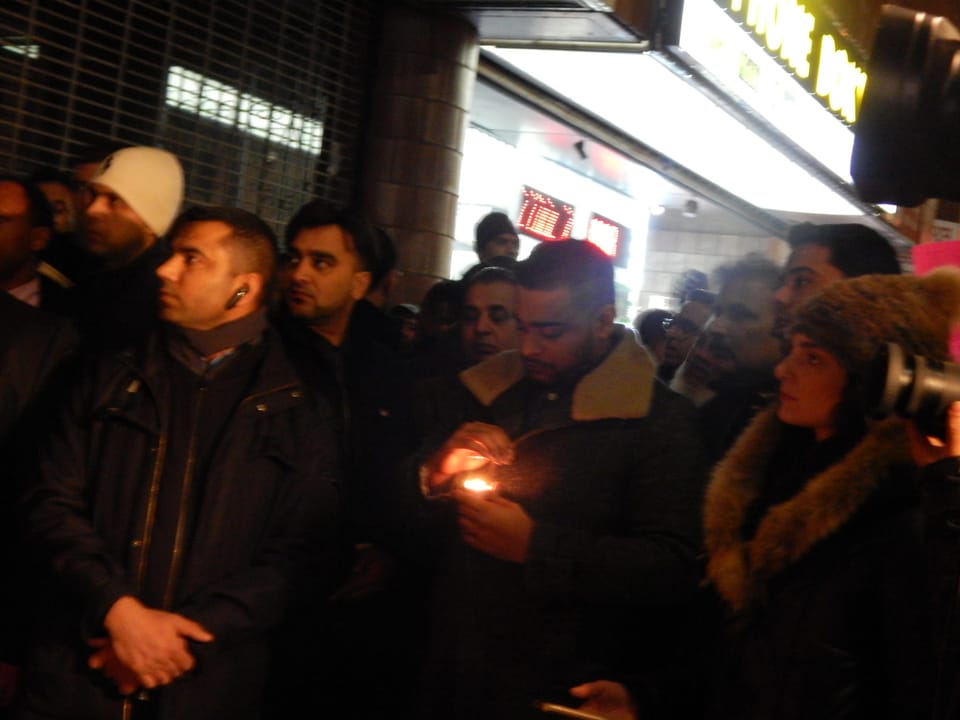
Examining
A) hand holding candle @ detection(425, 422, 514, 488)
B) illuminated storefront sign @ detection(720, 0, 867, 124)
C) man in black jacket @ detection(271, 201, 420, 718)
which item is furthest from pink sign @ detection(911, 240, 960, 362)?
illuminated storefront sign @ detection(720, 0, 867, 124)

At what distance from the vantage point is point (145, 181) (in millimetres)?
4605

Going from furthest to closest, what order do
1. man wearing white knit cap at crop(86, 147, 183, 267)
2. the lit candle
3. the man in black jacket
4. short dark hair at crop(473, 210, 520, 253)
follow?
short dark hair at crop(473, 210, 520, 253) < man wearing white knit cap at crop(86, 147, 183, 267) < the man in black jacket < the lit candle

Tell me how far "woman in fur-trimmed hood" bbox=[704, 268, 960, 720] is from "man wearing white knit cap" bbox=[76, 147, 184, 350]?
2.13 metres

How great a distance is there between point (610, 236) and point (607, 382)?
11.9m

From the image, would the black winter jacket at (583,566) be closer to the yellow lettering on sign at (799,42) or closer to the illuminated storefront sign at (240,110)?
the illuminated storefront sign at (240,110)

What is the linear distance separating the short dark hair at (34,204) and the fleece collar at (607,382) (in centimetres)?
168

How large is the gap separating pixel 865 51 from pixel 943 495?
37.5 feet

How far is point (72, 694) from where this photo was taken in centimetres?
326

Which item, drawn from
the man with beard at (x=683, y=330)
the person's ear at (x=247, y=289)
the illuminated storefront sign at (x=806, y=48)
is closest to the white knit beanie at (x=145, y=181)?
the person's ear at (x=247, y=289)

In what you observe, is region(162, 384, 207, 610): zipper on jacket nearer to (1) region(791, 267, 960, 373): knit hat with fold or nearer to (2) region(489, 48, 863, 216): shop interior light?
(1) region(791, 267, 960, 373): knit hat with fold

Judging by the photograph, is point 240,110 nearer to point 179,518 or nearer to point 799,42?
point 179,518

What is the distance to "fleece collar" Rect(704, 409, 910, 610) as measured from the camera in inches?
105

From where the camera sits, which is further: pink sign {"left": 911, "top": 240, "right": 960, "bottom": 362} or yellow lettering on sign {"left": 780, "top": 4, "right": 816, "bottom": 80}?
yellow lettering on sign {"left": 780, "top": 4, "right": 816, "bottom": 80}

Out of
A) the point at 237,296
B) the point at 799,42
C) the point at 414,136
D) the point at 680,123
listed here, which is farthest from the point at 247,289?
the point at 680,123
